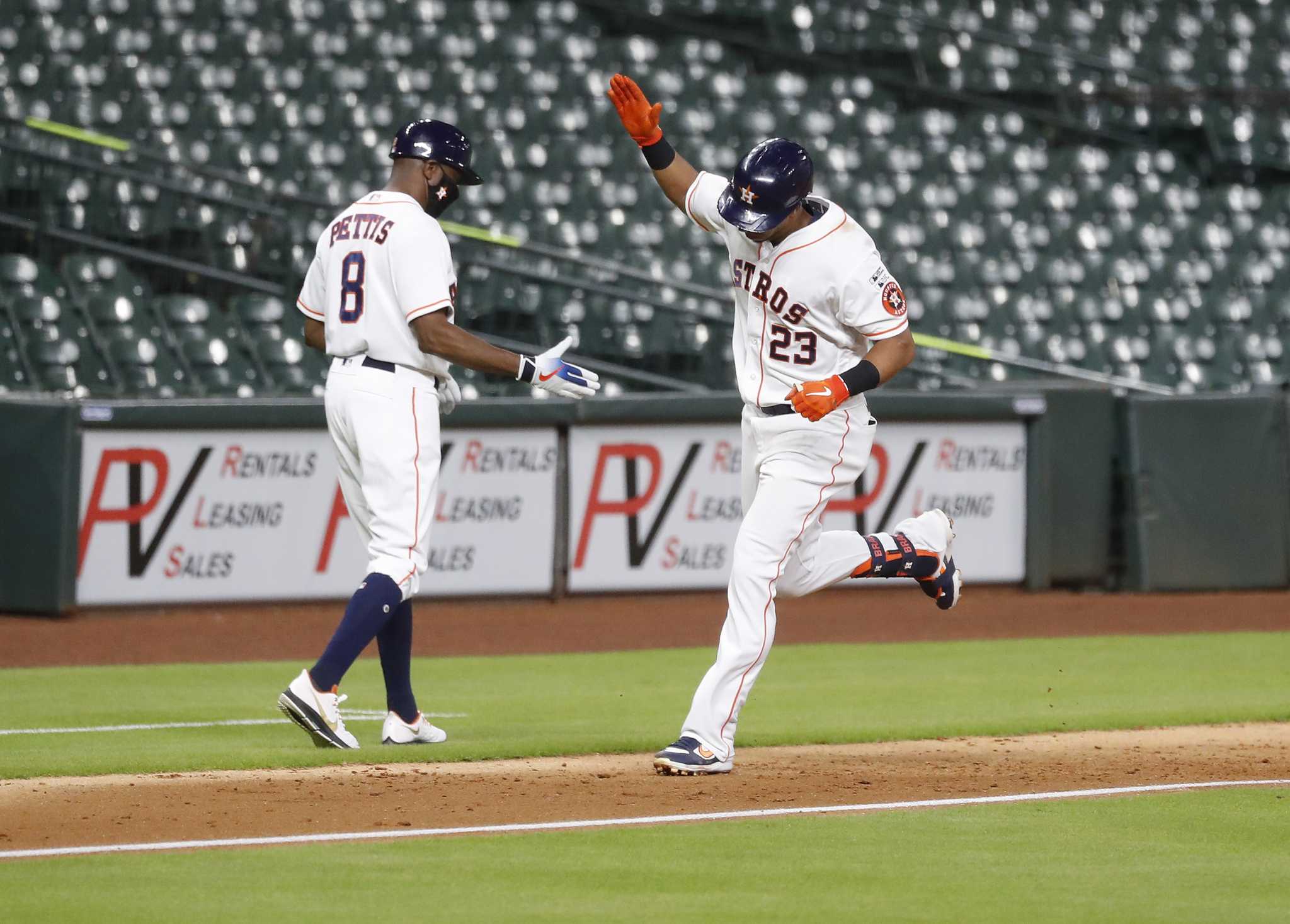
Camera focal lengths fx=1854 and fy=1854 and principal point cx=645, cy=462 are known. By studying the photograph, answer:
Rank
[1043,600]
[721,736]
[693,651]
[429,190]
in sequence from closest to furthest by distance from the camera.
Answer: [721,736] → [429,190] → [693,651] → [1043,600]

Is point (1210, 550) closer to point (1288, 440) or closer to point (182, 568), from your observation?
point (1288, 440)

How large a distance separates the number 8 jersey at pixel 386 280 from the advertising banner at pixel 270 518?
15.2 feet

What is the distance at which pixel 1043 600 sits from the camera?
38.3 feet

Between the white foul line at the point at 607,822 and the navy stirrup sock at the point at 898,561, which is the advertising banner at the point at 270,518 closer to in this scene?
the navy stirrup sock at the point at 898,561

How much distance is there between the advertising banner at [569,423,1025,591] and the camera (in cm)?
1111

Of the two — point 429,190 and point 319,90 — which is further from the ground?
point 319,90

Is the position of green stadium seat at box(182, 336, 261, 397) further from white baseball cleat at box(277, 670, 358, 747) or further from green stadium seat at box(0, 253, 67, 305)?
white baseball cleat at box(277, 670, 358, 747)

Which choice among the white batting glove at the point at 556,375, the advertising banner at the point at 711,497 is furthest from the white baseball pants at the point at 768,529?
the advertising banner at the point at 711,497

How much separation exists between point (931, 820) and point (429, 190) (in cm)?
260

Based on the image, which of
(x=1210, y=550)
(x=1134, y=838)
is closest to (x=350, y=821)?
(x=1134, y=838)

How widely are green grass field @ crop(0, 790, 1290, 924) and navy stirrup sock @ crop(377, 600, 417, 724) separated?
1.63 m

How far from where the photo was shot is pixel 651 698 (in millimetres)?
7496

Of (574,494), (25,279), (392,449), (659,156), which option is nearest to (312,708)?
(392,449)

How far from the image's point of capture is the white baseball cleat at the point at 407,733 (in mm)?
5891
